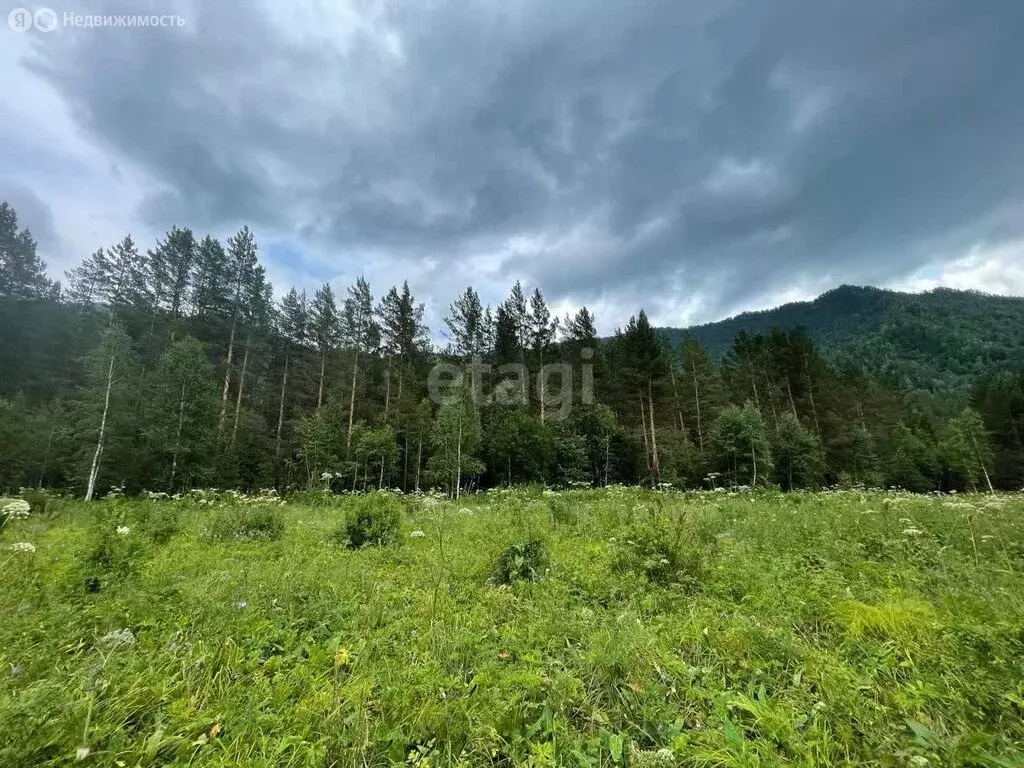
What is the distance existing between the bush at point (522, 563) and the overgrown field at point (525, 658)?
0.10 feet

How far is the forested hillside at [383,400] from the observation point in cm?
2722

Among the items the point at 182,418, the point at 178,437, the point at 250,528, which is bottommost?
the point at 250,528

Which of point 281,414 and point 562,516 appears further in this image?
point 281,414

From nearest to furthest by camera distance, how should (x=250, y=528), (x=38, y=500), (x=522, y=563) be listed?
(x=522, y=563), (x=250, y=528), (x=38, y=500)

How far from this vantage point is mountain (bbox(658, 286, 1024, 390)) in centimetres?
10812

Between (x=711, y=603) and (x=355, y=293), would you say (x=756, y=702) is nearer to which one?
(x=711, y=603)

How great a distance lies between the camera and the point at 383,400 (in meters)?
40.6

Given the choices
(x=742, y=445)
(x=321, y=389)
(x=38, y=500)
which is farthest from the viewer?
(x=321, y=389)

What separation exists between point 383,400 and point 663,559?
38.0 meters

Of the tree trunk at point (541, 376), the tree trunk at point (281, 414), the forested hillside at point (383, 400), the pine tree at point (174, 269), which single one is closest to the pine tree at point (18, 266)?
Answer: the forested hillside at point (383, 400)

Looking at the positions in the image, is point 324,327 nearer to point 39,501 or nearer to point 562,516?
point 39,501

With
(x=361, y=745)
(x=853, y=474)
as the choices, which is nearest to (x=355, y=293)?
(x=361, y=745)

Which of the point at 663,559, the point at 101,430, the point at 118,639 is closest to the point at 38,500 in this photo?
the point at 101,430

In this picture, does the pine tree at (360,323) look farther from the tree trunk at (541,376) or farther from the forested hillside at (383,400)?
the tree trunk at (541,376)
